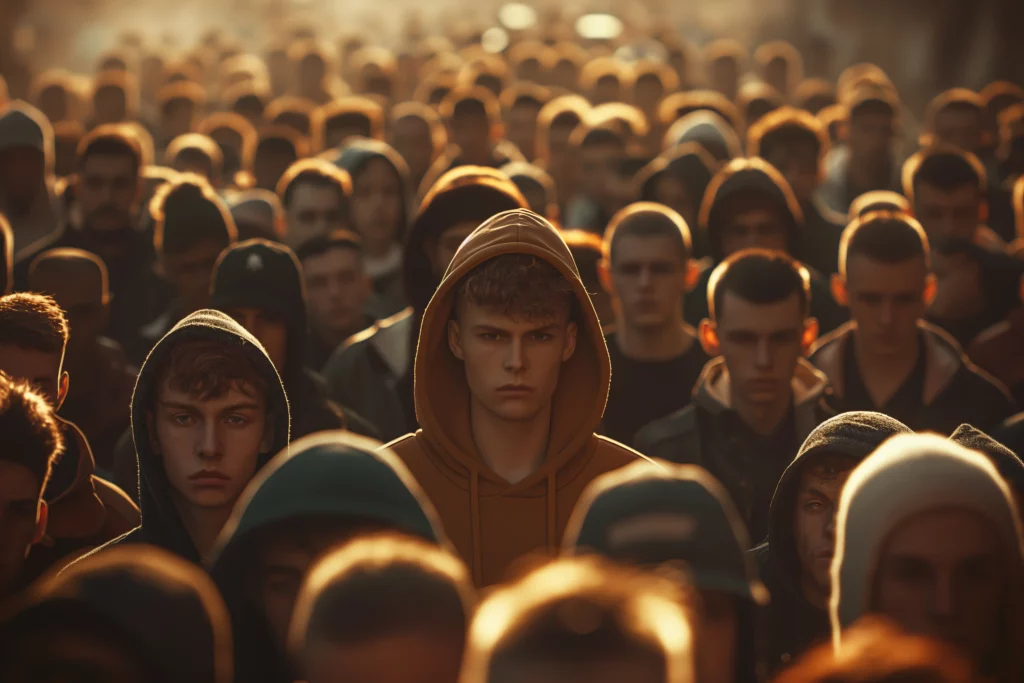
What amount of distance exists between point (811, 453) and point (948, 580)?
1366mm

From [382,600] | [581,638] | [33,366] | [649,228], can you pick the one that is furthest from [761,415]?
[581,638]

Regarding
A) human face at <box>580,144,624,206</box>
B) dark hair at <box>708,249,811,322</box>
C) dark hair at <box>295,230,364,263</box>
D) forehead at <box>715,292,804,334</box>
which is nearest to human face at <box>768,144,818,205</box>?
human face at <box>580,144,624,206</box>

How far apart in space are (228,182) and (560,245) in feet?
36.5

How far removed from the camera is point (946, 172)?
11422 millimetres

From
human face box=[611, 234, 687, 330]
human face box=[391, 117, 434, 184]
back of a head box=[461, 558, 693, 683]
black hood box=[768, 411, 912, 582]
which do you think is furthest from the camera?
human face box=[391, 117, 434, 184]

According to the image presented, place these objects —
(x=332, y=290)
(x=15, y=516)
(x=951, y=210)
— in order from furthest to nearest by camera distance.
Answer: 1. (x=951, y=210)
2. (x=332, y=290)
3. (x=15, y=516)

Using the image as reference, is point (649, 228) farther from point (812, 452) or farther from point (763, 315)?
point (812, 452)

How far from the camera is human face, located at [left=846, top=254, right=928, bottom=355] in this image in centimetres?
877

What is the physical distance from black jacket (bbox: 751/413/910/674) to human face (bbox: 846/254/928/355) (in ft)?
8.69

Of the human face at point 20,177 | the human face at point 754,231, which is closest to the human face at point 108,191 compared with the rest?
the human face at point 20,177

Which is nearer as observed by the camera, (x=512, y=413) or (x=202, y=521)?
(x=512, y=413)

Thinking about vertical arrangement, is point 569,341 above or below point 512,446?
above

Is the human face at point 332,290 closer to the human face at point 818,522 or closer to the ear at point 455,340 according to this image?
the ear at point 455,340

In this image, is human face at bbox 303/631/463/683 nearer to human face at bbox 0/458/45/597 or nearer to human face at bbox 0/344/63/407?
human face at bbox 0/458/45/597
